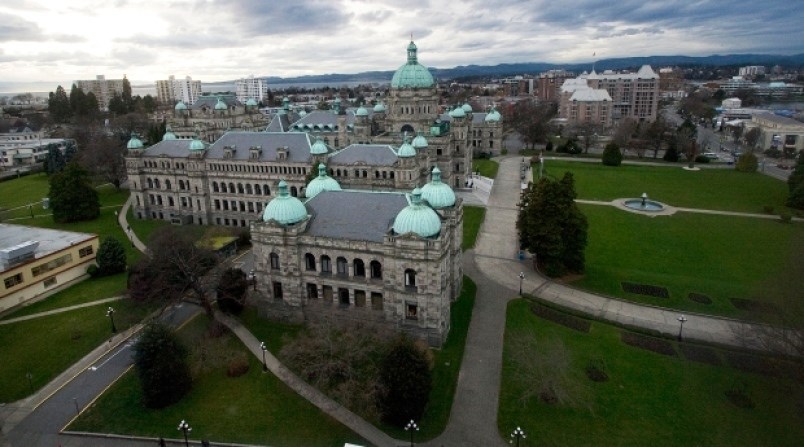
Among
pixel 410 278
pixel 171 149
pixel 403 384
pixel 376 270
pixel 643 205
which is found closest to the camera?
pixel 403 384

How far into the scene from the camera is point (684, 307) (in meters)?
56.5

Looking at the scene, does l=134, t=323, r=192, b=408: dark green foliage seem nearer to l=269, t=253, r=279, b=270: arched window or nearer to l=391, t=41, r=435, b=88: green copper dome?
l=269, t=253, r=279, b=270: arched window

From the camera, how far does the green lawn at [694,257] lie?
57.8 metres

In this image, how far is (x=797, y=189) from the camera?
90.2m

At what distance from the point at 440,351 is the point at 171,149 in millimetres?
66897

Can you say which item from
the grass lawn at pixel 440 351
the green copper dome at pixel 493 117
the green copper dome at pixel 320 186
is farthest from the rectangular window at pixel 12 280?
the green copper dome at pixel 493 117

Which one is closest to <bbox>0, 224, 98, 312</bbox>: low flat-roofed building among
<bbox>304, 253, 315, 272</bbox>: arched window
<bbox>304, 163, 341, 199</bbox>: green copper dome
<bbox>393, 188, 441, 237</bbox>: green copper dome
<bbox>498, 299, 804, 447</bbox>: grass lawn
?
<bbox>304, 163, 341, 199</bbox>: green copper dome

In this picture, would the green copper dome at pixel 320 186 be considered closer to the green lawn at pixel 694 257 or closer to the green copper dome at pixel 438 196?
the green copper dome at pixel 438 196

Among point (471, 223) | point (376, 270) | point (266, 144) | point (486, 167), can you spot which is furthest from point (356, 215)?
point (486, 167)

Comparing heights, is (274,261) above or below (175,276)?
above

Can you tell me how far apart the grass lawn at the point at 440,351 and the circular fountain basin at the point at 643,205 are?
48.2 metres

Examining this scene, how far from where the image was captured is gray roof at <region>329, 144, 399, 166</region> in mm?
76750

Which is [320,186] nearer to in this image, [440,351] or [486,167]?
[440,351]

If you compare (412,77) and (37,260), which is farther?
(412,77)
